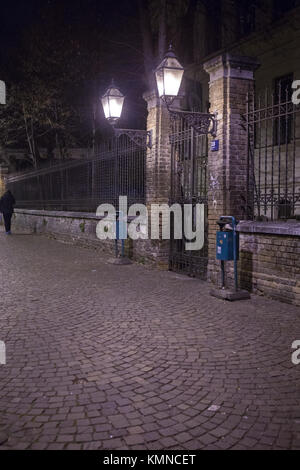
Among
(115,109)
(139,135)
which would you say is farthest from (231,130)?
(115,109)

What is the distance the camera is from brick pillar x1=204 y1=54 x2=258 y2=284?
7.18 metres

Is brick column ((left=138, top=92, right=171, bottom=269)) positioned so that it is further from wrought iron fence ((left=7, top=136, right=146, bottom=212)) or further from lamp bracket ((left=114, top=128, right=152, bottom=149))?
wrought iron fence ((left=7, top=136, right=146, bottom=212))

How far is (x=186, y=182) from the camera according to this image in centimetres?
920

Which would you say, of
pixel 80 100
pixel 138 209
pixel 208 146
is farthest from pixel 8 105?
pixel 208 146

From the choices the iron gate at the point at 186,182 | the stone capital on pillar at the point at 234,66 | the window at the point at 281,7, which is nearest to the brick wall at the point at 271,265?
the iron gate at the point at 186,182

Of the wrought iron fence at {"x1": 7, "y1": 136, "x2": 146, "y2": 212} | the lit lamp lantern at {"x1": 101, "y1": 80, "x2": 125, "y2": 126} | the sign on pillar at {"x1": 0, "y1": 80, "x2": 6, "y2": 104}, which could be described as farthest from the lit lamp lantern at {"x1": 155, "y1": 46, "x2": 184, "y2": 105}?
the sign on pillar at {"x1": 0, "y1": 80, "x2": 6, "y2": 104}

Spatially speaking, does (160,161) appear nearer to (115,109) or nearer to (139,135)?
(139,135)

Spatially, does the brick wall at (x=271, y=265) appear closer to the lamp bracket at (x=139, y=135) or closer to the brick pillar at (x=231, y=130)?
the brick pillar at (x=231, y=130)

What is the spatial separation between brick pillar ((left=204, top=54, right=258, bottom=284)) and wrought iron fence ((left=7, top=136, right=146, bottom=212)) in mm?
3239

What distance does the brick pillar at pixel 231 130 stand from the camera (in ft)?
23.6

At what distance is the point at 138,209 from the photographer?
34.5 feet

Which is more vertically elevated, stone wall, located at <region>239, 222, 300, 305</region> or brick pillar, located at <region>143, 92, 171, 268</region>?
brick pillar, located at <region>143, 92, 171, 268</region>

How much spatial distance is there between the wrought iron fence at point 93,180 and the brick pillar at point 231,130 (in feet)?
10.6
